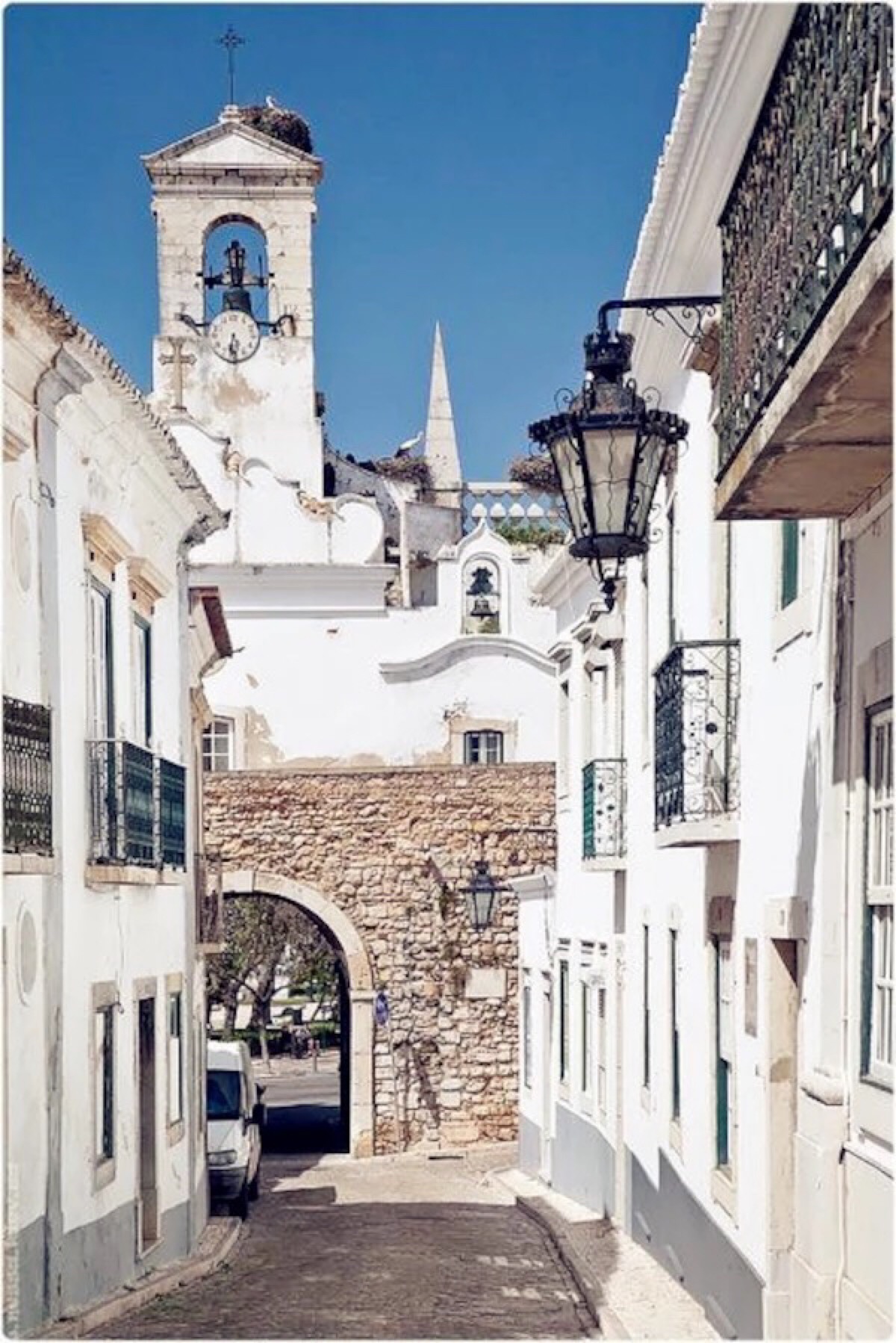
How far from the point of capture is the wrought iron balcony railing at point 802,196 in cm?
513

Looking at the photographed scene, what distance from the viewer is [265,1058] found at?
130 feet

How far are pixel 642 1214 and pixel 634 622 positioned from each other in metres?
4.07

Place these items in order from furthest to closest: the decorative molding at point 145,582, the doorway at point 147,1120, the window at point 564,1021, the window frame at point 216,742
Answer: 1. the window frame at point 216,742
2. the window at point 564,1021
3. the doorway at point 147,1120
4. the decorative molding at point 145,582

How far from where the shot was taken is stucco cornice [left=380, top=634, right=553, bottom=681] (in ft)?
101

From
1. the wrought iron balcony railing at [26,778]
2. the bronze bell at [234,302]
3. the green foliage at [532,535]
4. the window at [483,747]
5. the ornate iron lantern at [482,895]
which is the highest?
the bronze bell at [234,302]

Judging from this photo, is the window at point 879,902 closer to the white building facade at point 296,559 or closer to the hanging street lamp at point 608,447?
the hanging street lamp at point 608,447

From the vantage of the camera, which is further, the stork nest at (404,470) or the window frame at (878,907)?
the stork nest at (404,470)

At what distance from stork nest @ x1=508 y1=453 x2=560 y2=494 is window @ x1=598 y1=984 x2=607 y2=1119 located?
2601 cm

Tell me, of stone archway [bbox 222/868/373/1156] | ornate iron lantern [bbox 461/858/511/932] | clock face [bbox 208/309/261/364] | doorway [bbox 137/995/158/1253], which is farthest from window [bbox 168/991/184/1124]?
→ clock face [bbox 208/309/261/364]

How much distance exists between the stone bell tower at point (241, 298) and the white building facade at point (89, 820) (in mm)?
20234

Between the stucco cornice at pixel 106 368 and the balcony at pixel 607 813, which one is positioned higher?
the stucco cornice at pixel 106 368

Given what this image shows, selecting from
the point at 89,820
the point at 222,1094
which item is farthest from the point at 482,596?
the point at 89,820

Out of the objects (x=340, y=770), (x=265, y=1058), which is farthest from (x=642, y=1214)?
(x=265, y=1058)

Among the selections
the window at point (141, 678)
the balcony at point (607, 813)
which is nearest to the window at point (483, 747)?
the balcony at point (607, 813)
